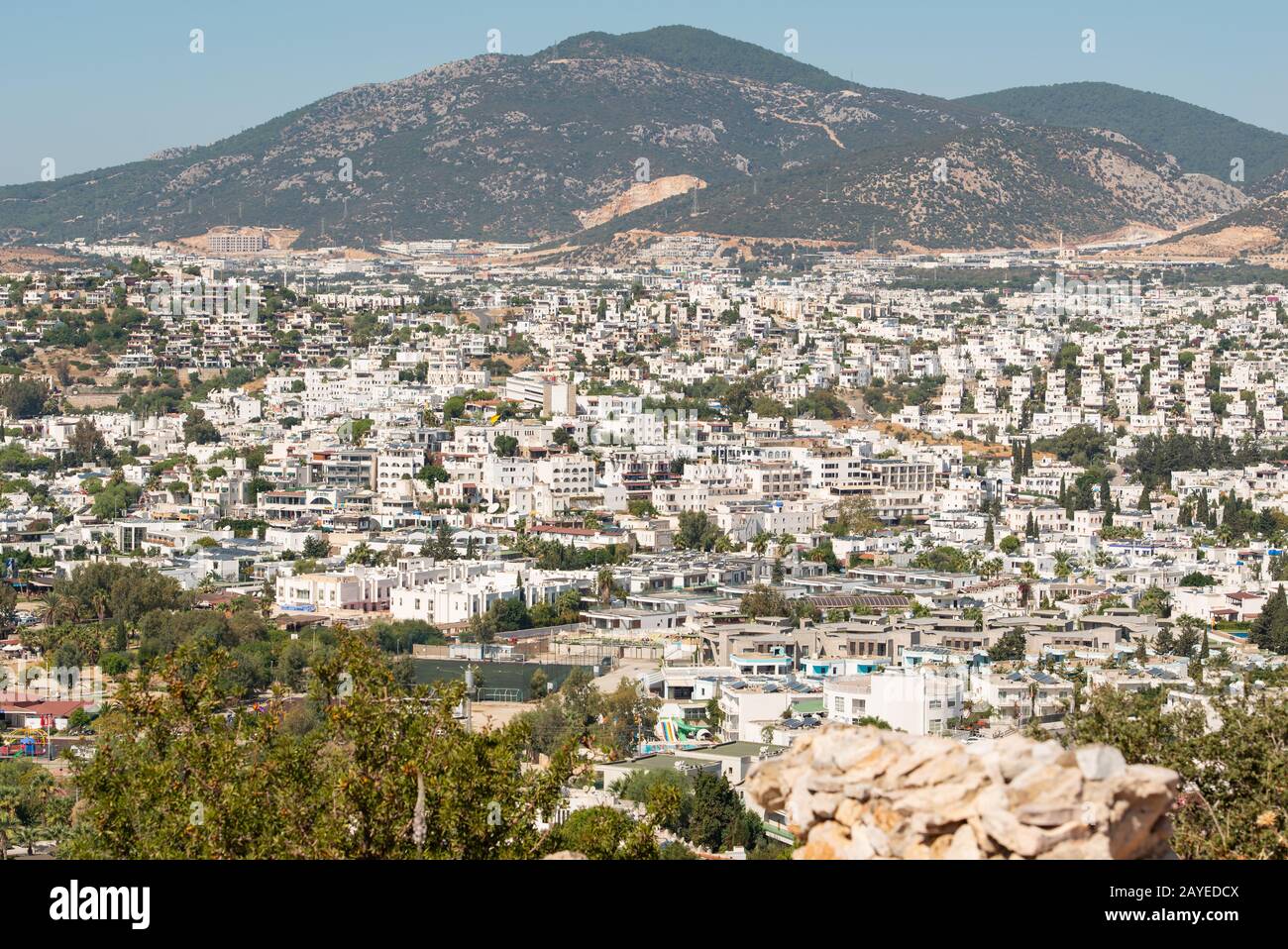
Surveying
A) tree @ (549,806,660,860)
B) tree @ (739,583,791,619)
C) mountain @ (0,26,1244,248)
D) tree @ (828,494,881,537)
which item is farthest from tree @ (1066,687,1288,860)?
mountain @ (0,26,1244,248)

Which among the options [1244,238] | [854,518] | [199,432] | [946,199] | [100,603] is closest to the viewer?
[100,603]

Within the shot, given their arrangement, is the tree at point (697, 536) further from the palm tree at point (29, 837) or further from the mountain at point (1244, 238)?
the mountain at point (1244, 238)

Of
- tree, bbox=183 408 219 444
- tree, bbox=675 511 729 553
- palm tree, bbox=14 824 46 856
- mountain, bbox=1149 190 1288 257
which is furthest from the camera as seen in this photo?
mountain, bbox=1149 190 1288 257

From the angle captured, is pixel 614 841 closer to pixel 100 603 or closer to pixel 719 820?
pixel 719 820

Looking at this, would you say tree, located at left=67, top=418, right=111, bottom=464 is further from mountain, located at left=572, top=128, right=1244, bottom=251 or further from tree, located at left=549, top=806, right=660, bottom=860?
mountain, located at left=572, top=128, right=1244, bottom=251

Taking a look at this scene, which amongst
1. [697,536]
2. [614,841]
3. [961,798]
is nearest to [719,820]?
[614,841]

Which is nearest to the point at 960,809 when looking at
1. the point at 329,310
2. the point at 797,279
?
the point at 329,310
